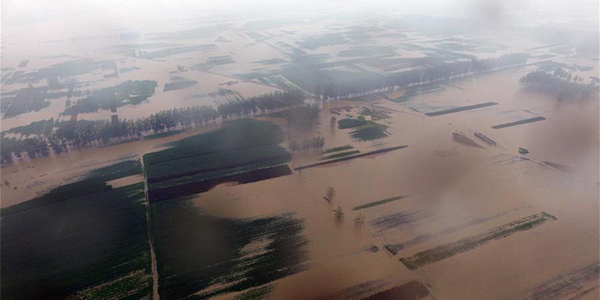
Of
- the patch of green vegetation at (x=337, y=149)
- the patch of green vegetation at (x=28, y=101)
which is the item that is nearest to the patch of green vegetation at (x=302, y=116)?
the patch of green vegetation at (x=337, y=149)

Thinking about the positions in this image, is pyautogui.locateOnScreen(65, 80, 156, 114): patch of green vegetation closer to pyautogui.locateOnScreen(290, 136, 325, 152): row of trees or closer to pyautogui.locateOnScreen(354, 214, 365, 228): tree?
pyautogui.locateOnScreen(290, 136, 325, 152): row of trees

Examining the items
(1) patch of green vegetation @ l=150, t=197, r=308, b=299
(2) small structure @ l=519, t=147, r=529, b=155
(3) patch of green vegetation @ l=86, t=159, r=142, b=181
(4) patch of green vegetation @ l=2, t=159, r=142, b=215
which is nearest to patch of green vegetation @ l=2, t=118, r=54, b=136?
(3) patch of green vegetation @ l=86, t=159, r=142, b=181

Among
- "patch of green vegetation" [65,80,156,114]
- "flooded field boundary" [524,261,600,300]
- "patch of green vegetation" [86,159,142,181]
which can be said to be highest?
"patch of green vegetation" [65,80,156,114]

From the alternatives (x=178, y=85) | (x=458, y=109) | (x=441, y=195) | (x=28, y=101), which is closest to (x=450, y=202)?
(x=441, y=195)

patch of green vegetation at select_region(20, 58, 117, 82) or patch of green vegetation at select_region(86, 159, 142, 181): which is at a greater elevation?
patch of green vegetation at select_region(20, 58, 117, 82)

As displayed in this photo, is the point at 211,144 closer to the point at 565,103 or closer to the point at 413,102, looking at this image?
the point at 413,102

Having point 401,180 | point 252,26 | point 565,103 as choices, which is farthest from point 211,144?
point 252,26

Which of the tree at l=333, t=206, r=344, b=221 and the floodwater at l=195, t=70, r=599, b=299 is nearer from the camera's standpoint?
the floodwater at l=195, t=70, r=599, b=299

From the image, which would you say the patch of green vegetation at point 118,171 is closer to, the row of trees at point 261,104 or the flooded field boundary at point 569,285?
the row of trees at point 261,104
